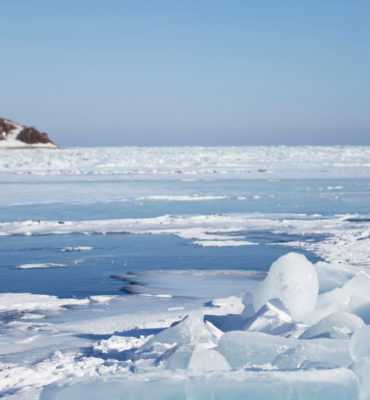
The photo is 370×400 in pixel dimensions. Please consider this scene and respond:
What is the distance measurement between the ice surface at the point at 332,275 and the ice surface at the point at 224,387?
4.66ft

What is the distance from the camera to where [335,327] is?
6.83 ft

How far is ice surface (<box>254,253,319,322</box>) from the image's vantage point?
2.45 m

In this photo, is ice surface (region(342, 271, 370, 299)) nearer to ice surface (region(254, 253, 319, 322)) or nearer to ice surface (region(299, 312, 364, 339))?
ice surface (region(254, 253, 319, 322))

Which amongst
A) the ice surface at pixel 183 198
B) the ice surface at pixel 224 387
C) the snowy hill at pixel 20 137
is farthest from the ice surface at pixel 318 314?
the snowy hill at pixel 20 137

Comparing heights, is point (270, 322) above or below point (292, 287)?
below

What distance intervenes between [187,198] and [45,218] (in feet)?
10.2

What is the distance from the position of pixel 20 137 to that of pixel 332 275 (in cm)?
4845

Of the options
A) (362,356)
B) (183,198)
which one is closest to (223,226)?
(183,198)

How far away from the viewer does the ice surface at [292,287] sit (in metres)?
2.45

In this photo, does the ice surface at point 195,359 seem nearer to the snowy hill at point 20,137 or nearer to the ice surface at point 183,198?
the ice surface at point 183,198

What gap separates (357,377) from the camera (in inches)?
60.8

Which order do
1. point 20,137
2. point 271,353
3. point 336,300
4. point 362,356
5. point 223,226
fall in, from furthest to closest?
point 20,137 → point 223,226 → point 336,300 → point 271,353 → point 362,356

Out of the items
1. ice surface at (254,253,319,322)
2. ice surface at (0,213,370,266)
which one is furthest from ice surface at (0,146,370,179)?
ice surface at (254,253,319,322)

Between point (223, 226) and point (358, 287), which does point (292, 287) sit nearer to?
point (358, 287)
